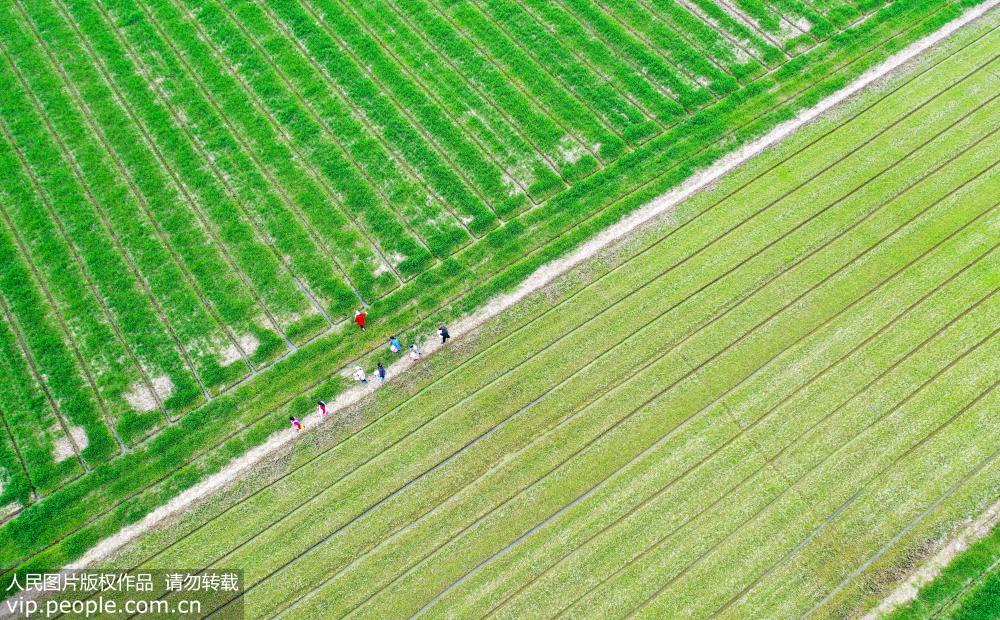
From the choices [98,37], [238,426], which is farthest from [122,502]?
[98,37]

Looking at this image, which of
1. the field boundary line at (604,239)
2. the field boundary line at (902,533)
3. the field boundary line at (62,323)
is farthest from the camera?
the field boundary line at (62,323)

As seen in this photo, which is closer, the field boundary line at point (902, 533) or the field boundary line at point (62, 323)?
the field boundary line at point (902, 533)

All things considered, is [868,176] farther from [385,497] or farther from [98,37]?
[98,37]

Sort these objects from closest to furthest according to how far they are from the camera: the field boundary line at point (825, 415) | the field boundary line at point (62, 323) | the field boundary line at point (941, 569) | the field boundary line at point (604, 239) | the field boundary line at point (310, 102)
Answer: the field boundary line at point (941, 569)
the field boundary line at point (825, 415)
the field boundary line at point (604, 239)
the field boundary line at point (62, 323)
the field boundary line at point (310, 102)

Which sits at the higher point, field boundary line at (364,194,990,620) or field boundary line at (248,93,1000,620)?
field boundary line at (248,93,1000,620)

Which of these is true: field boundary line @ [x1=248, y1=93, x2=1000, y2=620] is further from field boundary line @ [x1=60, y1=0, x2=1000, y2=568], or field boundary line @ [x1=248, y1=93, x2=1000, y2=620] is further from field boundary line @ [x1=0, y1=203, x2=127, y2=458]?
field boundary line @ [x1=0, y1=203, x2=127, y2=458]

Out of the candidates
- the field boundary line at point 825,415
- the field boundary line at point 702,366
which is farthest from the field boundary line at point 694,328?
the field boundary line at point 825,415

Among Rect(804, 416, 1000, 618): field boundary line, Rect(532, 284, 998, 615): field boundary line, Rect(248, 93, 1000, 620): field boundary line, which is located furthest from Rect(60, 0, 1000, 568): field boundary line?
Rect(804, 416, 1000, 618): field boundary line

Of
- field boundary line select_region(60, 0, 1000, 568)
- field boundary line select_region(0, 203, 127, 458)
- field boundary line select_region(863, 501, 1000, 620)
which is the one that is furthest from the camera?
field boundary line select_region(0, 203, 127, 458)

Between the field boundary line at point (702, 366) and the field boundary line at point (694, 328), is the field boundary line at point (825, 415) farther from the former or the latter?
the field boundary line at point (694, 328)
